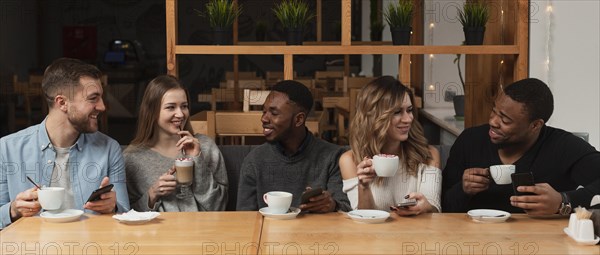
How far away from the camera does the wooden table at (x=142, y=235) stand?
7.48 ft

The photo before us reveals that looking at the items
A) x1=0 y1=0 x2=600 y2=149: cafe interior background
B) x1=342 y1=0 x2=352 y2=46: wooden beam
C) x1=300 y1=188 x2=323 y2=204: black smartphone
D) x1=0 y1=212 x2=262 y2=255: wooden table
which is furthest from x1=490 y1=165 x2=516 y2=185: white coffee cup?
x1=0 y1=0 x2=600 y2=149: cafe interior background

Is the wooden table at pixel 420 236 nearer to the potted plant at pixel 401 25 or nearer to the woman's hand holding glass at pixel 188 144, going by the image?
the woman's hand holding glass at pixel 188 144

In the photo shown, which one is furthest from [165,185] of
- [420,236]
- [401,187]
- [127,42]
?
[127,42]

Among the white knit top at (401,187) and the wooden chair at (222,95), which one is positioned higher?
the wooden chair at (222,95)

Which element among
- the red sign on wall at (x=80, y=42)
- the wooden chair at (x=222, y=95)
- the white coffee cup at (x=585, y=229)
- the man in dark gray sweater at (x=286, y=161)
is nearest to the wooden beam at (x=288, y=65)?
the man in dark gray sweater at (x=286, y=161)

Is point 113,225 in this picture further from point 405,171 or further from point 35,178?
point 405,171

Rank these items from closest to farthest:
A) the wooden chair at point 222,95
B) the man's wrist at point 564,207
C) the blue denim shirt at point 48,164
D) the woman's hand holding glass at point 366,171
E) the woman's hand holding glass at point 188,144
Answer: the man's wrist at point 564,207 < the woman's hand holding glass at point 366,171 < the blue denim shirt at point 48,164 < the woman's hand holding glass at point 188,144 < the wooden chair at point 222,95

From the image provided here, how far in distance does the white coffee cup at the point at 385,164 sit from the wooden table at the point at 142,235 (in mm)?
417

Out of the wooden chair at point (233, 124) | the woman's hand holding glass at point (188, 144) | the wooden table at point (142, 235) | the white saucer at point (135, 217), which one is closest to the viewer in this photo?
the wooden table at point (142, 235)

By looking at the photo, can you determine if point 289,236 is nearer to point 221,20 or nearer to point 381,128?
point 381,128

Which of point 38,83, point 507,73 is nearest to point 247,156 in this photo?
point 507,73

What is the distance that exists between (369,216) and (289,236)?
0.33 metres

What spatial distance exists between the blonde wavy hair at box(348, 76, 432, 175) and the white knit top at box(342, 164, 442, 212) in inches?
1.2

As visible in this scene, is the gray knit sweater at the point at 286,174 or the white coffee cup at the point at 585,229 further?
the gray knit sweater at the point at 286,174
